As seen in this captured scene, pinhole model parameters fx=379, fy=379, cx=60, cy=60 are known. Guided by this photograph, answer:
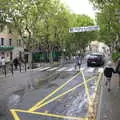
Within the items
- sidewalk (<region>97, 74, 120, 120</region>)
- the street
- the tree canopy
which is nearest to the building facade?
the tree canopy

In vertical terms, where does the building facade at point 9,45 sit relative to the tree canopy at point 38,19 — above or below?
below

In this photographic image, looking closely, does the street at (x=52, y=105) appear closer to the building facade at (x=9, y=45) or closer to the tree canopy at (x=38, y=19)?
the tree canopy at (x=38, y=19)

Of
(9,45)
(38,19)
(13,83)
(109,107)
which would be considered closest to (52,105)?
(109,107)

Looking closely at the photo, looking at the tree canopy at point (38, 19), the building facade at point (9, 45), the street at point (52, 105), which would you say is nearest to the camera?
the street at point (52, 105)

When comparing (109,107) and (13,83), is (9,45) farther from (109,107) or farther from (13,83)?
(109,107)

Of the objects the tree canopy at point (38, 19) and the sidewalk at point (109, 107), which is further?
the tree canopy at point (38, 19)

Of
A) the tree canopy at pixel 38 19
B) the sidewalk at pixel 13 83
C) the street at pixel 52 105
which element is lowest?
the sidewalk at pixel 13 83

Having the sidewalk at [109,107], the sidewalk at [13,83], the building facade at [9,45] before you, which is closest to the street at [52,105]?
the sidewalk at [109,107]

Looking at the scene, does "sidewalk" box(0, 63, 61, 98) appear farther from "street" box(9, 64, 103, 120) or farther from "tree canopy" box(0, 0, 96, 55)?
"tree canopy" box(0, 0, 96, 55)

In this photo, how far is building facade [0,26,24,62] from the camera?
6073 centimetres

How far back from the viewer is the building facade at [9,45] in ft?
199

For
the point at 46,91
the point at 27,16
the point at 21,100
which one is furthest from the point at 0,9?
the point at 21,100

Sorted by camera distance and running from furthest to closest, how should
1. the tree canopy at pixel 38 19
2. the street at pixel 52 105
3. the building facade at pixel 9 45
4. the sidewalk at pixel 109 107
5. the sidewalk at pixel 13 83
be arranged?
the building facade at pixel 9 45 → the tree canopy at pixel 38 19 → the sidewalk at pixel 13 83 → the street at pixel 52 105 → the sidewalk at pixel 109 107

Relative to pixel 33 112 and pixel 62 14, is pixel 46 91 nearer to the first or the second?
pixel 33 112
